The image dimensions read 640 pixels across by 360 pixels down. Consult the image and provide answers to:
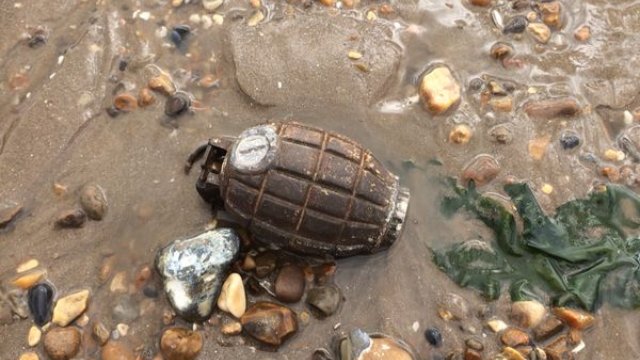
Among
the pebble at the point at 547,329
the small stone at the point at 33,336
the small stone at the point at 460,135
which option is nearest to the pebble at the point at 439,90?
the small stone at the point at 460,135

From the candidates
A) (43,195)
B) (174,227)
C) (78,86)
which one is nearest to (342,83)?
(174,227)

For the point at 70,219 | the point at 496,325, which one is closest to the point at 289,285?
the point at 496,325

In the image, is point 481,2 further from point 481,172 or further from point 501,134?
point 481,172

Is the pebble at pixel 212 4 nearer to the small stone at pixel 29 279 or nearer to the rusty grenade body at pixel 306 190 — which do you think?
the rusty grenade body at pixel 306 190

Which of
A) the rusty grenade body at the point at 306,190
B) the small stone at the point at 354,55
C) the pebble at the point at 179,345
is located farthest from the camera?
the small stone at the point at 354,55

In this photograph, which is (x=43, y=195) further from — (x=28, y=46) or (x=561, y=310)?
(x=561, y=310)

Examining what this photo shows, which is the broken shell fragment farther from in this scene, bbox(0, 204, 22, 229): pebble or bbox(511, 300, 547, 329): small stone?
bbox(511, 300, 547, 329): small stone
